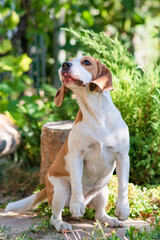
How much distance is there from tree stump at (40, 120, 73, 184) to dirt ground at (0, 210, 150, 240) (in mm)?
685

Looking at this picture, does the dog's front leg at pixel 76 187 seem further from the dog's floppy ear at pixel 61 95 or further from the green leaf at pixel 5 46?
the green leaf at pixel 5 46

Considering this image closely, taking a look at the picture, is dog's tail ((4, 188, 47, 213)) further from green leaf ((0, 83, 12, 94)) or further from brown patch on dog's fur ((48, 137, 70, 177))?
green leaf ((0, 83, 12, 94))

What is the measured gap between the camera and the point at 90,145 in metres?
2.45

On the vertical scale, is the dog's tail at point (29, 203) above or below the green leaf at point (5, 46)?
below

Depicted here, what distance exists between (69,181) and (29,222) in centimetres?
60

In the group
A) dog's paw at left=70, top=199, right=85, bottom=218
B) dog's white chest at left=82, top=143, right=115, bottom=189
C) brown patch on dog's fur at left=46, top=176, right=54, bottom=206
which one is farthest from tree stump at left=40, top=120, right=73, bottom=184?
dog's paw at left=70, top=199, right=85, bottom=218

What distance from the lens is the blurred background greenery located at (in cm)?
354

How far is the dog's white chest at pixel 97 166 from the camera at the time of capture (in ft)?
8.12

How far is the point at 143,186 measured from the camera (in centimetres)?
360

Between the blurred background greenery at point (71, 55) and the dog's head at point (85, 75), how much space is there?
0.54 metres

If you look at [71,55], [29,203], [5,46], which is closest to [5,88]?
[5,46]

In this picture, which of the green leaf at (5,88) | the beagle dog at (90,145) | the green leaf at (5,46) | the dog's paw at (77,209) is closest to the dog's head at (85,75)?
the beagle dog at (90,145)

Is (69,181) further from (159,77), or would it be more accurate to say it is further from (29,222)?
(159,77)

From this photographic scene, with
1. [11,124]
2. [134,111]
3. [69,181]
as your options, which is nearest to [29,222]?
[69,181]
